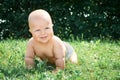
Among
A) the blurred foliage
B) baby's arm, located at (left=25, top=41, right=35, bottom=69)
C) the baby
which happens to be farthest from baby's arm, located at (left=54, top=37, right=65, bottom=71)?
the blurred foliage

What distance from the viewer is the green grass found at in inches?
221

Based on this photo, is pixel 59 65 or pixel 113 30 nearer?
pixel 59 65

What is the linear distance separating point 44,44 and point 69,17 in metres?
4.33

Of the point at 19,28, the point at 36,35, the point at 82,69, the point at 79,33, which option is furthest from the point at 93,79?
the point at 19,28

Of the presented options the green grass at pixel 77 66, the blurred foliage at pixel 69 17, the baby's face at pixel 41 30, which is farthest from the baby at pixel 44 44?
the blurred foliage at pixel 69 17

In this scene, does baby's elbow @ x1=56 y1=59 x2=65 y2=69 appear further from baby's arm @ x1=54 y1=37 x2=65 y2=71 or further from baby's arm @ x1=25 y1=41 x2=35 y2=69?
baby's arm @ x1=25 y1=41 x2=35 y2=69

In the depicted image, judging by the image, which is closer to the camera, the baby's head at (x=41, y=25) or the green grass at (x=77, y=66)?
the green grass at (x=77, y=66)

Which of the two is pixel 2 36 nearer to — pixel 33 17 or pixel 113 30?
pixel 113 30

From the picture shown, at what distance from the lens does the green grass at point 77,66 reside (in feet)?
18.4

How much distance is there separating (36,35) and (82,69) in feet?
2.81

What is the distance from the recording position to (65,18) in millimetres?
10555

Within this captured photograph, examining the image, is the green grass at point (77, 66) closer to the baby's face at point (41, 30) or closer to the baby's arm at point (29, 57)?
the baby's arm at point (29, 57)

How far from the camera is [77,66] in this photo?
249 inches

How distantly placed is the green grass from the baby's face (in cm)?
37
